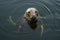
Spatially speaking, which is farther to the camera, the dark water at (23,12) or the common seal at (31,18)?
the common seal at (31,18)

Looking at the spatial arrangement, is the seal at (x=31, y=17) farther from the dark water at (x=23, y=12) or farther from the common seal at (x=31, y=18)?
the dark water at (x=23, y=12)

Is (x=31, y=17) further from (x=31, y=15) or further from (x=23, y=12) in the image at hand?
(x=23, y=12)

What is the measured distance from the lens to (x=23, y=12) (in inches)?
466

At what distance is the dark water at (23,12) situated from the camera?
33.5 feet

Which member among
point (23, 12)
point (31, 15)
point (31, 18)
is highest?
point (23, 12)

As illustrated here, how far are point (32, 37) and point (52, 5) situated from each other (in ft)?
10.7

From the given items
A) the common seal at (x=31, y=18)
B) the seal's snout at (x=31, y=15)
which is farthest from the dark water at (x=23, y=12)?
the seal's snout at (x=31, y=15)

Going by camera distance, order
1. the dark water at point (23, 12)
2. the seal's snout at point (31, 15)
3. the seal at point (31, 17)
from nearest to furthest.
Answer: the dark water at point (23, 12)
the seal's snout at point (31, 15)
the seal at point (31, 17)

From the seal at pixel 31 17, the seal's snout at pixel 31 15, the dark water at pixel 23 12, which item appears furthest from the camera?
the seal at pixel 31 17

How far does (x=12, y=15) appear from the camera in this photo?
1159 cm

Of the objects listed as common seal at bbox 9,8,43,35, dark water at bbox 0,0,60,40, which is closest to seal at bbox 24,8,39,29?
common seal at bbox 9,8,43,35

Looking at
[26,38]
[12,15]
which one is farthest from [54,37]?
[12,15]

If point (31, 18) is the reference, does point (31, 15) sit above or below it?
above

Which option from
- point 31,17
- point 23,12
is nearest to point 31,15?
point 31,17
